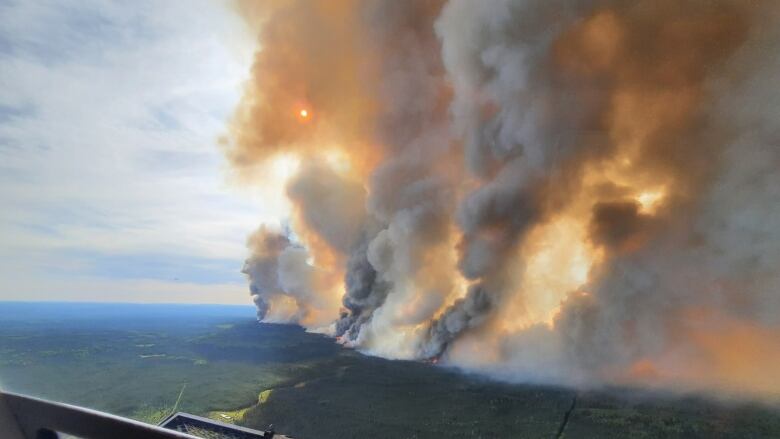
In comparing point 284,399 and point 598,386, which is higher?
point 598,386

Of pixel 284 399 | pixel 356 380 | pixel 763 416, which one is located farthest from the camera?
pixel 356 380

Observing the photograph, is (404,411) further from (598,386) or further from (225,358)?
(225,358)

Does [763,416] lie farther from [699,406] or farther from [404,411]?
[404,411]

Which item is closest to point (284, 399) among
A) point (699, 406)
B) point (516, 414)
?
point (516, 414)

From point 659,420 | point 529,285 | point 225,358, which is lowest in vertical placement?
point 225,358

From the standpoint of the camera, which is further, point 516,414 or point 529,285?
point 529,285

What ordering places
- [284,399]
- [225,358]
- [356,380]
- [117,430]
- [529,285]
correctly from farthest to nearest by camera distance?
1. [225,358]
2. [529,285]
3. [356,380]
4. [284,399]
5. [117,430]
